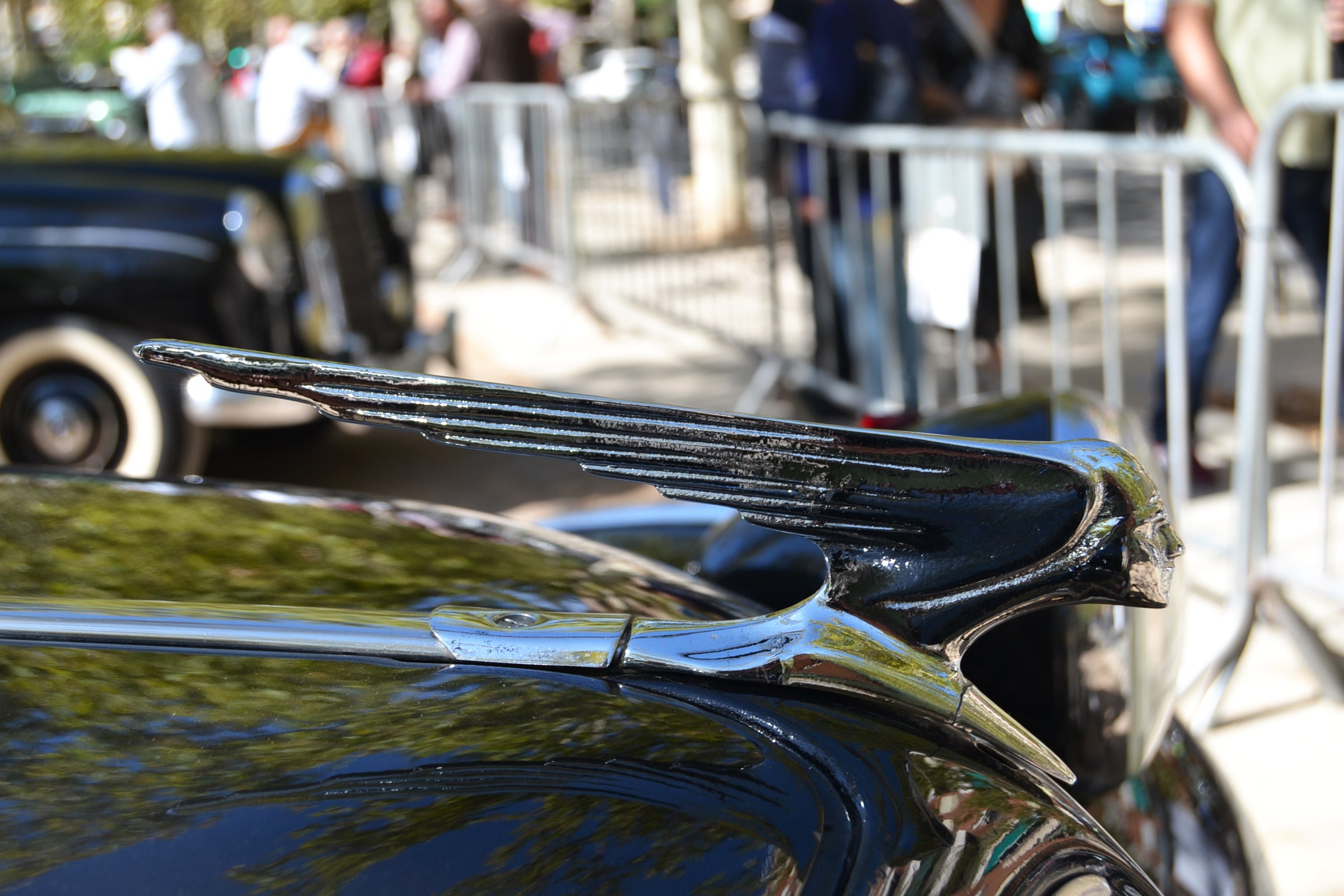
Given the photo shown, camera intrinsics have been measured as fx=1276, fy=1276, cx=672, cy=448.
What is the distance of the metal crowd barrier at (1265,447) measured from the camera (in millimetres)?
2869

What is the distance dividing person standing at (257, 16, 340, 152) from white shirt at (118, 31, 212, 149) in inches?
24.5

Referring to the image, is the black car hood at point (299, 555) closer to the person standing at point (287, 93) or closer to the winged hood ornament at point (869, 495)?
the winged hood ornament at point (869, 495)

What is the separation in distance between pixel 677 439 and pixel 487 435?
5.9 inches

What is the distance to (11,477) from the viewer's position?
5.08 ft

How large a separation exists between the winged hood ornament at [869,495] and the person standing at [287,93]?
9998 millimetres

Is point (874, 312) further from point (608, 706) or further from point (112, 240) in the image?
point (608, 706)

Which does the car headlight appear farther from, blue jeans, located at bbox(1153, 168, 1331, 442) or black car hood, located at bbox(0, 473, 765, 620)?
black car hood, located at bbox(0, 473, 765, 620)

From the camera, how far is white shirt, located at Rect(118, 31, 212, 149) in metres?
10.6

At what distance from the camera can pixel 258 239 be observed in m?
4.84

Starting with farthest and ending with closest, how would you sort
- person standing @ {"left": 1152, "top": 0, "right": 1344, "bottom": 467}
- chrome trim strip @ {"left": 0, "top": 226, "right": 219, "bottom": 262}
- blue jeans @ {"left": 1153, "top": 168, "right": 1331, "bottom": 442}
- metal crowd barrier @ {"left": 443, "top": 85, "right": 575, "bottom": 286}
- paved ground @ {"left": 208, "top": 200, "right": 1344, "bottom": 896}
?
metal crowd barrier @ {"left": 443, "top": 85, "right": 575, "bottom": 286} → chrome trim strip @ {"left": 0, "top": 226, "right": 219, "bottom": 262} → blue jeans @ {"left": 1153, "top": 168, "right": 1331, "bottom": 442} → person standing @ {"left": 1152, "top": 0, "right": 1344, "bottom": 467} → paved ground @ {"left": 208, "top": 200, "right": 1344, "bottom": 896}

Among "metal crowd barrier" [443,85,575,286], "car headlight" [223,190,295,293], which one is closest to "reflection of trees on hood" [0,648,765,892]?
"car headlight" [223,190,295,293]

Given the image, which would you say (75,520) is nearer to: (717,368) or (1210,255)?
(1210,255)

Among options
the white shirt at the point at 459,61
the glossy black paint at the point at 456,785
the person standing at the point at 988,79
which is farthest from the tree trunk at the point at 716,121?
the glossy black paint at the point at 456,785

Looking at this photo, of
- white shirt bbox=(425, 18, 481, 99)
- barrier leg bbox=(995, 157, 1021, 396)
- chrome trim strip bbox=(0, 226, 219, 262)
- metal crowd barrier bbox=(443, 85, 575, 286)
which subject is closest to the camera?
barrier leg bbox=(995, 157, 1021, 396)
